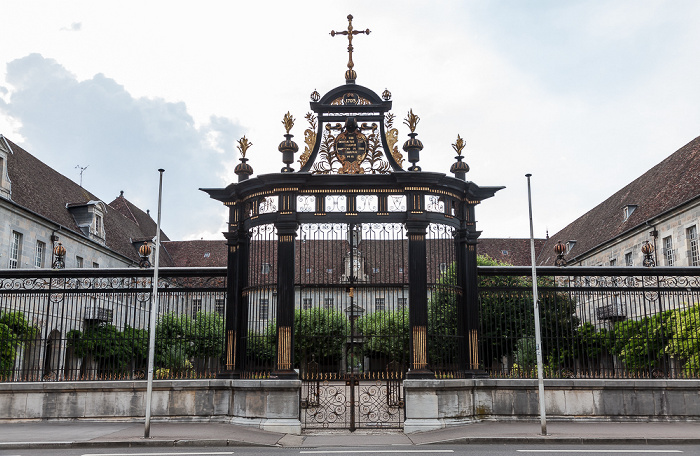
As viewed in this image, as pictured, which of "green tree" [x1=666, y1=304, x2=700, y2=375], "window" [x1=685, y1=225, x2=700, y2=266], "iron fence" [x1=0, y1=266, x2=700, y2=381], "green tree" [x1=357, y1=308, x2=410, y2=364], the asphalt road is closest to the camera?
the asphalt road

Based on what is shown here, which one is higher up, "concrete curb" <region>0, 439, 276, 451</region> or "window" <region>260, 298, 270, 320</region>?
"window" <region>260, 298, 270, 320</region>

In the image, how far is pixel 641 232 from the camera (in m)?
34.9

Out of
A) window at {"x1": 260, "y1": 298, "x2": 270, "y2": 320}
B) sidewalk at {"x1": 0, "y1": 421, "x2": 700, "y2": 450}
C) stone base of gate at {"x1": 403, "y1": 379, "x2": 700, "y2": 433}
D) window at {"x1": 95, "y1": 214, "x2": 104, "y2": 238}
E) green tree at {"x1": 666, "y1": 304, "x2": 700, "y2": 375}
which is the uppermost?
window at {"x1": 95, "y1": 214, "x2": 104, "y2": 238}

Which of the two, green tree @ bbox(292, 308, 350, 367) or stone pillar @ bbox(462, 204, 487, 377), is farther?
stone pillar @ bbox(462, 204, 487, 377)

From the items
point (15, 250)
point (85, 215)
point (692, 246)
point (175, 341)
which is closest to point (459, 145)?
point (175, 341)

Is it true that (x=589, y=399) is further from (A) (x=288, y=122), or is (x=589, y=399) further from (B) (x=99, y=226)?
(B) (x=99, y=226)

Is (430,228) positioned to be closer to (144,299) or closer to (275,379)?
(275,379)

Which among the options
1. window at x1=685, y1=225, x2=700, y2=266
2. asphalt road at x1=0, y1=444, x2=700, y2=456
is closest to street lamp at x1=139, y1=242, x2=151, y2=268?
Result: asphalt road at x1=0, y1=444, x2=700, y2=456

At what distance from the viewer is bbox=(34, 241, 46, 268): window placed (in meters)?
32.7

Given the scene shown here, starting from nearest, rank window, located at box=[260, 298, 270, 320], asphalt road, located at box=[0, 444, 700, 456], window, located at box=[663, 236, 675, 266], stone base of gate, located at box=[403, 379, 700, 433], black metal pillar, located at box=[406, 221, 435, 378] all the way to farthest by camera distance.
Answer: asphalt road, located at box=[0, 444, 700, 456] → black metal pillar, located at box=[406, 221, 435, 378] → window, located at box=[260, 298, 270, 320] → stone base of gate, located at box=[403, 379, 700, 433] → window, located at box=[663, 236, 675, 266]

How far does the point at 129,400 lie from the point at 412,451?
760 cm

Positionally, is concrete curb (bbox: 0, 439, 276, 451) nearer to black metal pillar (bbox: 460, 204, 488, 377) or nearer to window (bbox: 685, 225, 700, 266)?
black metal pillar (bbox: 460, 204, 488, 377)

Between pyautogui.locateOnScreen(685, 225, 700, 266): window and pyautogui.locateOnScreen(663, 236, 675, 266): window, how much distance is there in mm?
1567

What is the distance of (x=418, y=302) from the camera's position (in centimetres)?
1439
